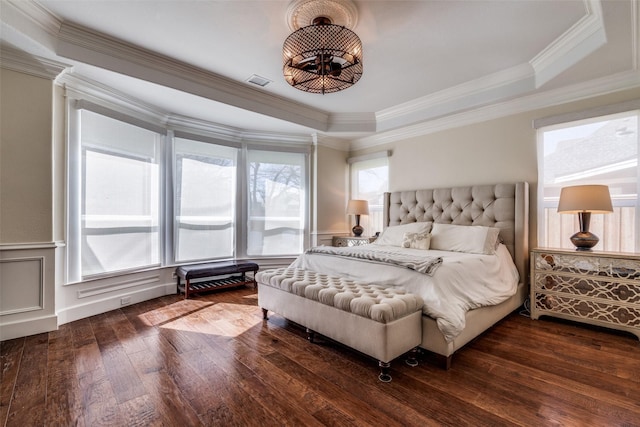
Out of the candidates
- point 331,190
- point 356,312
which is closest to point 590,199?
point 356,312

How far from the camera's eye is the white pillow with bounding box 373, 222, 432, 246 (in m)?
3.78

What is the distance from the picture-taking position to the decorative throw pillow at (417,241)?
3475 millimetres

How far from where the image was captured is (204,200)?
14.2 ft

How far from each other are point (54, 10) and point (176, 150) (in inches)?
76.4

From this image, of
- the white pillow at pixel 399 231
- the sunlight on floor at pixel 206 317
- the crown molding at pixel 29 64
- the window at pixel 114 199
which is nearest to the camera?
the crown molding at pixel 29 64

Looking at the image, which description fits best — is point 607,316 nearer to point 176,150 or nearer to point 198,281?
point 198,281

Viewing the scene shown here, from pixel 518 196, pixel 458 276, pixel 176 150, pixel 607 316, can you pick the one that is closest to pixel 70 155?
pixel 176 150

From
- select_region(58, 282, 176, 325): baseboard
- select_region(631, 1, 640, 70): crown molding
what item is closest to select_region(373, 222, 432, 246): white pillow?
select_region(631, 1, 640, 70): crown molding

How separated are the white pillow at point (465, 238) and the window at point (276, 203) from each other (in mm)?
2331

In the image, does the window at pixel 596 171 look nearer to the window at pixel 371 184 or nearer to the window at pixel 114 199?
the window at pixel 371 184

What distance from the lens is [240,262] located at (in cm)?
458

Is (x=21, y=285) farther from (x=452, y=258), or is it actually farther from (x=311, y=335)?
(x=452, y=258)

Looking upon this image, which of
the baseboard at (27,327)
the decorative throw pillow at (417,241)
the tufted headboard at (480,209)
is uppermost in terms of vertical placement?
the tufted headboard at (480,209)

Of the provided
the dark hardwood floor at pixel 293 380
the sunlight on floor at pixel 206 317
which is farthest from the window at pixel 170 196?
the dark hardwood floor at pixel 293 380
